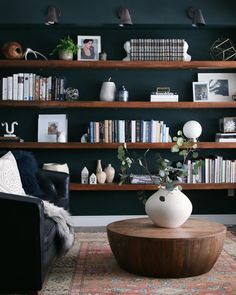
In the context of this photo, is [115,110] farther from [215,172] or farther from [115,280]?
[115,280]

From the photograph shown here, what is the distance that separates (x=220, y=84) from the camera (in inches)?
224

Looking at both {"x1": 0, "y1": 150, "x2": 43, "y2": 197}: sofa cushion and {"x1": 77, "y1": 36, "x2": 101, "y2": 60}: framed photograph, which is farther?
{"x1": 77, "y1": 36, "x2": 101, "y2": 60}: framed photograph

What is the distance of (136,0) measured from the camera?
534 cm

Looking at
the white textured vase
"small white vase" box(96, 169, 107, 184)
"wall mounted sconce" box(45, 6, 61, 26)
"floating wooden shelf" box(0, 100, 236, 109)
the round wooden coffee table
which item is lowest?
the round wooden coffee table

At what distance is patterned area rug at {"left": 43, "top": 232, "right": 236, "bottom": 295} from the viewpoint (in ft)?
10.4

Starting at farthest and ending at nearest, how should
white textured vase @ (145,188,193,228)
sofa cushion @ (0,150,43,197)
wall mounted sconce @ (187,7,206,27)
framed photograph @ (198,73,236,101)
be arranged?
framed photograph @ (198,73,236,101)
wall mounted sconce @ (187,7,206,27)
sofa cushion @ (0,150,43,197)
white textured vase @ (145,188,193,228)

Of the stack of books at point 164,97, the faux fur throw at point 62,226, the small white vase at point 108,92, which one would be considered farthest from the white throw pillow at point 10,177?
the stack of books at point 164,97

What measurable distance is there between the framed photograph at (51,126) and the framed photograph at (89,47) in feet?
2.28

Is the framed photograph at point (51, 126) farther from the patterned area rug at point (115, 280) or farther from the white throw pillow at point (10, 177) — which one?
the patterned area rug at point (115, 280)

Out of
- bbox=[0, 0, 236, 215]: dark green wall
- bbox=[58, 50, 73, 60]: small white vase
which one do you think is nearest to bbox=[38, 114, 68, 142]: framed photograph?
bbox=[0, 0, 236, 215]: dark green wall

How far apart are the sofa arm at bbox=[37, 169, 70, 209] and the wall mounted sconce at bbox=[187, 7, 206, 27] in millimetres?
2114

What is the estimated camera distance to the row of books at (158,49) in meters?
5.39

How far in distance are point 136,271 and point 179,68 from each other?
2.79 m

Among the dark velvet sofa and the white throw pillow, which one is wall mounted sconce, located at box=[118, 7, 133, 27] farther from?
the dark velvet sofa
